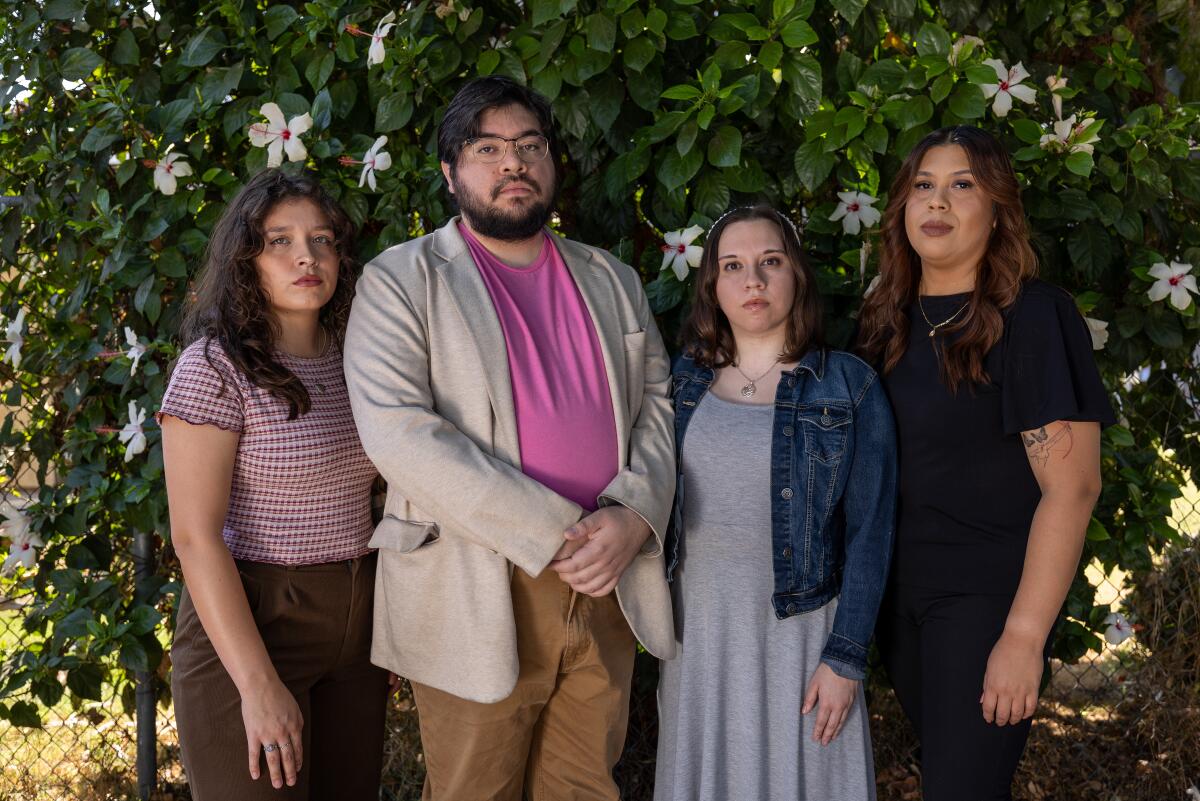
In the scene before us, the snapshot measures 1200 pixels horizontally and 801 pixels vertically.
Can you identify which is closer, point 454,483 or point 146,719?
point 454,483

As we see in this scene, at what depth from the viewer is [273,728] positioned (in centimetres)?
168

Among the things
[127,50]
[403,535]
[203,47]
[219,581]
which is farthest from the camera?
[127,50]

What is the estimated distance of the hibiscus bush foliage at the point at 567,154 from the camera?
87.6 inches

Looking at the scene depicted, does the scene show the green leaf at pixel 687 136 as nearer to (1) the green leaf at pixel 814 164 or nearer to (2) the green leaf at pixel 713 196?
(2) the green leaf at pixel 713 196

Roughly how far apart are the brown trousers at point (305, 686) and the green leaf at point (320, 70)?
3.77 feet

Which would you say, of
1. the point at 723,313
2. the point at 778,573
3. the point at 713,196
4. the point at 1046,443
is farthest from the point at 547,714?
the point at 713,196

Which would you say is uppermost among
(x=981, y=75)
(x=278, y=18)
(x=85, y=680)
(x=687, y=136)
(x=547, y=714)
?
(x=278, y=18)

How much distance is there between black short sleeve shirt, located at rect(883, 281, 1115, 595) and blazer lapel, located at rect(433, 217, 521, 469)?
0.73 metres

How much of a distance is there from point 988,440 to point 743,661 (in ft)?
1.97

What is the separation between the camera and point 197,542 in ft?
5.50

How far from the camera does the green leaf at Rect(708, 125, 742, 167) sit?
2189mm

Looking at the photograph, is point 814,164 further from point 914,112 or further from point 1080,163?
point 1080,163

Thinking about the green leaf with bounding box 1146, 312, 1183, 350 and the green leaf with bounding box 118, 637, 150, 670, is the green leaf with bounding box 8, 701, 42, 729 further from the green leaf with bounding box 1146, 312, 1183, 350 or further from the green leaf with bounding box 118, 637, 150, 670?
the green leaf with bounding box 1146, 312, 1183, 350

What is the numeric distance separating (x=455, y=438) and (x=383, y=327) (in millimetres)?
241
